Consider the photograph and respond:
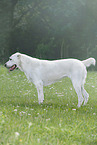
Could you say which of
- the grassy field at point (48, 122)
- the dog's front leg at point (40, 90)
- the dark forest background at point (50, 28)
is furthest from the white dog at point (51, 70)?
the dark forest background at point (50, 28)

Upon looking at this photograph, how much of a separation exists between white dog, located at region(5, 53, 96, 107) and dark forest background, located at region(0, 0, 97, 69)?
16.0m

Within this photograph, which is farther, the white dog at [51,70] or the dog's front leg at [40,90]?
the dog's front leg at [40,90]

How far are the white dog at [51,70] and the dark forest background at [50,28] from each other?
16.0m

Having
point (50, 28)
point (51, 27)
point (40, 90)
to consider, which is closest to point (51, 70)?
point (40, 90)

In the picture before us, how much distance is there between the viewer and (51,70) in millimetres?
7914

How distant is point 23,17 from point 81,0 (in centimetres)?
737

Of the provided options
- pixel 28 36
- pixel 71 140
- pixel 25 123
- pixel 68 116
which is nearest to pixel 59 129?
pixel 71 140

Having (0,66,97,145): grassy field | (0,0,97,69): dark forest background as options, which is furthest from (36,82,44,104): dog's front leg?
(0,0,97,69): dark forest background

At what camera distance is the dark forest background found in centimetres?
2458

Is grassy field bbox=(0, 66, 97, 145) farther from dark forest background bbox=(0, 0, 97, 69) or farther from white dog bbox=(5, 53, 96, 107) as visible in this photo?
dark forest background bbox=(0, 0, 97, 69)

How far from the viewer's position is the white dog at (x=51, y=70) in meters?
7.62

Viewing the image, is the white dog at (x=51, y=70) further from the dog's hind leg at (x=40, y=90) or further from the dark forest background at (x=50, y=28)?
the dark forest background at (x=50, y=28)

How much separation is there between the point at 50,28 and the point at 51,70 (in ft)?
65.5

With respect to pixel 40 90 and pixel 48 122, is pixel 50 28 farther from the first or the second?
pixel 48 122
